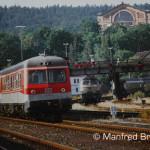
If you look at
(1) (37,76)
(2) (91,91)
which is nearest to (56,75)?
(1) (37,76)

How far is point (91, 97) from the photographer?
42.9 metres

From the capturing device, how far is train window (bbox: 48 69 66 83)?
20734 mm

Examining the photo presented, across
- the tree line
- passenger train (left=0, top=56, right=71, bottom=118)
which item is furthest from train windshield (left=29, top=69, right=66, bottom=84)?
the tree line

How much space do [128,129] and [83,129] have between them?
1.86m

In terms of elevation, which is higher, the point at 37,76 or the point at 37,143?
the point at 37,76

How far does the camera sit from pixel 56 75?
68.5ft

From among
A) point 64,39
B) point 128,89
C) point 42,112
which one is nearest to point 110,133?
point 42,112

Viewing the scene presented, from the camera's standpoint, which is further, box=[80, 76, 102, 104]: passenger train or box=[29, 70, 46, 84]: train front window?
box=[80, 76, 102, 104]: passenger train

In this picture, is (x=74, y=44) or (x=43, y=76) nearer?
(x=43, y=76)

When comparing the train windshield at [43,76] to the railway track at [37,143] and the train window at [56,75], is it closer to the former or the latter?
the train window at [56,75]
